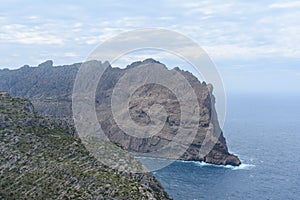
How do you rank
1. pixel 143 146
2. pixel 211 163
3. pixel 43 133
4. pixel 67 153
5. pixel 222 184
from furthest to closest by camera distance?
pixel 143 146 → pixel 211 163 → pixel 222 184 → pixel 43 133 → pixel 67 153

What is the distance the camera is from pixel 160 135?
619 feet

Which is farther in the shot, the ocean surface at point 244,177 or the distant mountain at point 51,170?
the ocean surface at point 244,177

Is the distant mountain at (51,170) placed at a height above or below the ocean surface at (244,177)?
above

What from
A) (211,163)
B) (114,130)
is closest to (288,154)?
(211,163)

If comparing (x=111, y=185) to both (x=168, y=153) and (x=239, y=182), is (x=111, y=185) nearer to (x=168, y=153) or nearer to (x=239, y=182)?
(x=239, y=182)

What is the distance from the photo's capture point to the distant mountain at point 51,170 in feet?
170

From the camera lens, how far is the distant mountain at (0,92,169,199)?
51.8 m

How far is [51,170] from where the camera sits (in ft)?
183

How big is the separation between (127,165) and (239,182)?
248 ft

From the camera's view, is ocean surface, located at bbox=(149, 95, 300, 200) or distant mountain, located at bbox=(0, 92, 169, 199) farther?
ocean surface, located at bbox=(149, 95, 300, 200)

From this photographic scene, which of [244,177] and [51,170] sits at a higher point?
[51,170]

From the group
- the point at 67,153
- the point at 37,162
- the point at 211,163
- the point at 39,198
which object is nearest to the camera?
the point at 39,198

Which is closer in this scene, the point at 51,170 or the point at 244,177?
the point at 51,170

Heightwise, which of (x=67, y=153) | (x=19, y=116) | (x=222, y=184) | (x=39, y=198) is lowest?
(x=222, y=184)
